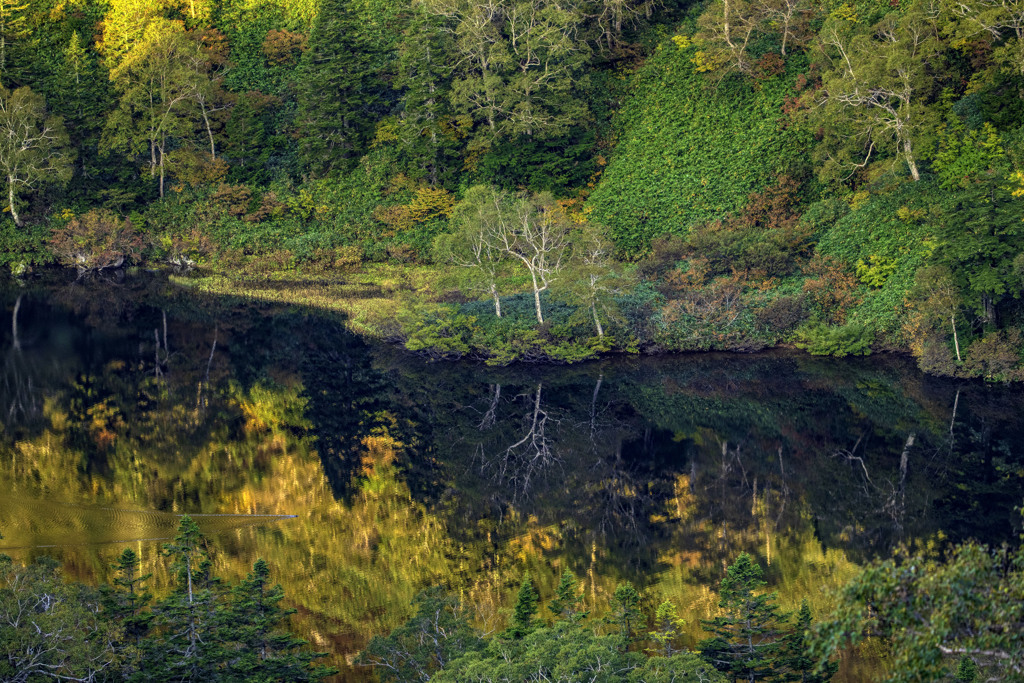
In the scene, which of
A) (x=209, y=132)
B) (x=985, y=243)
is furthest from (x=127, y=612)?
(x=209, y=132)

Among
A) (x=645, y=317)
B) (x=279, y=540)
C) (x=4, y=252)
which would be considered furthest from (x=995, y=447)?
(x=4, y=252)

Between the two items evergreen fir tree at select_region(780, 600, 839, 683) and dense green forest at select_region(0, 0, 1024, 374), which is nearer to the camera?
evergreen fir tree at select_region(780, 600, 839, 683)

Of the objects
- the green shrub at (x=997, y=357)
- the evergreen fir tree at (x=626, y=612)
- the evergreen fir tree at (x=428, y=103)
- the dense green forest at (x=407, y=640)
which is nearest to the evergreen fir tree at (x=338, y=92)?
the evergreen fir tree at (x=428, y=103)

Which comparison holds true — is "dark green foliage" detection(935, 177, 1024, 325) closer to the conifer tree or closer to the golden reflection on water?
the golden reflection on water

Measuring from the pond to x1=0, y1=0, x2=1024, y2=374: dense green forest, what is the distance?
2.94 metres

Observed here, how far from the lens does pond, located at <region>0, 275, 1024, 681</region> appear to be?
22781mm

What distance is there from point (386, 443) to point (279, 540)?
697 cm

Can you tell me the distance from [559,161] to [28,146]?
2798cm

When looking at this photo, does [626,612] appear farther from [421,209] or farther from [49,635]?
[421,209]

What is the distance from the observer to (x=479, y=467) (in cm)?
2903

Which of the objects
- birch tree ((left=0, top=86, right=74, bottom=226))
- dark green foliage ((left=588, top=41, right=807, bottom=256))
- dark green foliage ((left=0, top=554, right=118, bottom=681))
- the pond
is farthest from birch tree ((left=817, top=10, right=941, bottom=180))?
birch tree ((left=0, top=86, right=74, bottom=226))

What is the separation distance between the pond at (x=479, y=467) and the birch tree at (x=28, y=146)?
15855 mm

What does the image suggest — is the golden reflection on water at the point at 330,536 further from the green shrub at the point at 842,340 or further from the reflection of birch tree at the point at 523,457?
the green shrub at the point at 842,340

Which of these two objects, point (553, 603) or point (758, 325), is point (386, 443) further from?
point (758, 325)
